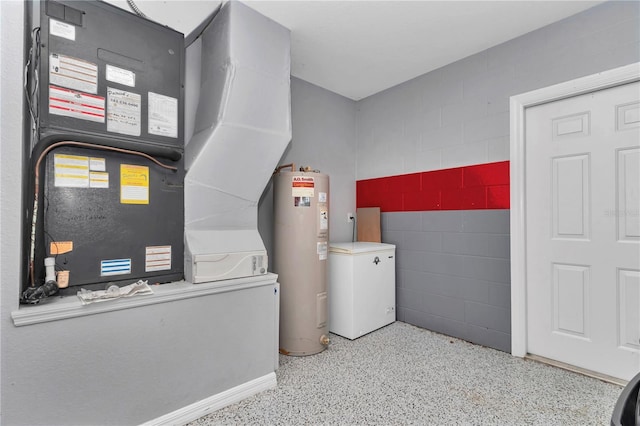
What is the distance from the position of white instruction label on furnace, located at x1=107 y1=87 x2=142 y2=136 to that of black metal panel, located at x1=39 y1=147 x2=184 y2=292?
15 centimetres

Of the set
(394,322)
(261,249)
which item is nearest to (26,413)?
(261,249)

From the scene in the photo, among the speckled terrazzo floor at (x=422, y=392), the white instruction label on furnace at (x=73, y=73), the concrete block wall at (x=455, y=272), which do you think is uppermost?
the white instruction label on furnace at (x=73, y=73)

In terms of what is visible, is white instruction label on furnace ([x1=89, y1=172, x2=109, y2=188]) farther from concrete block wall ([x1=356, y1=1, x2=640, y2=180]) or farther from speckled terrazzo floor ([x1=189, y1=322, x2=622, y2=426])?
concrete block wall ([x1=356, y1=1, x2=640, y2=180])

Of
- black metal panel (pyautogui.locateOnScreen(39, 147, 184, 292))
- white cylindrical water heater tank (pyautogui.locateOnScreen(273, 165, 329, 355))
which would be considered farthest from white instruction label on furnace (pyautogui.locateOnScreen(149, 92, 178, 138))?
white cylindrical water heater tank (pyautogui.locateOnScreen(273, 165, 329, 355))

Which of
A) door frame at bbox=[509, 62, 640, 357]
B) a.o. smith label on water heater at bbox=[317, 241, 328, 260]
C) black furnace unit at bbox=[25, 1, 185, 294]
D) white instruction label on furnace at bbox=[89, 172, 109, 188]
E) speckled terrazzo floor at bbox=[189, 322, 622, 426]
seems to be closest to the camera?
black furnace unit at bbox=[25, 1, 185, 294]

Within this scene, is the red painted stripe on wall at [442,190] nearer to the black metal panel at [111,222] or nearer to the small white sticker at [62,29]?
the black metal panel at [111,222]

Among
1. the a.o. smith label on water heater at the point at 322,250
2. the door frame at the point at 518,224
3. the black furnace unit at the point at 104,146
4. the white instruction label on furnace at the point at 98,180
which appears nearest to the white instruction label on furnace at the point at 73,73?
the black furnace unit at the point at 104,146

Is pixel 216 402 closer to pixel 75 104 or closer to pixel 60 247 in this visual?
pixel 60 247

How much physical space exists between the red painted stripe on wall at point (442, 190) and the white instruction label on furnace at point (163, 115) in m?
2.34

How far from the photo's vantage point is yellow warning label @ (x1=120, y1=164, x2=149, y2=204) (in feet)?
5.79

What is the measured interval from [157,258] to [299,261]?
110 centimetres

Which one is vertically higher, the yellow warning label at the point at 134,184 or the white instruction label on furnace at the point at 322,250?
the yellow warning label at the point at 134,184

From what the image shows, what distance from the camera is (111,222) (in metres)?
1.72

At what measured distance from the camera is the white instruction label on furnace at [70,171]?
1.57 m
